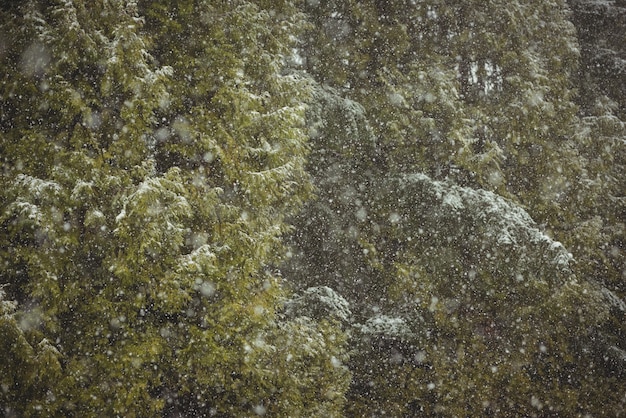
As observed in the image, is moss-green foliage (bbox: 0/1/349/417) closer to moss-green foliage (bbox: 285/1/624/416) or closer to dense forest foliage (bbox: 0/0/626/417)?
dense forest foliage (bbox: 0/0/626/417)

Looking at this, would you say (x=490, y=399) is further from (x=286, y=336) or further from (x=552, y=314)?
(x=286, y=336)

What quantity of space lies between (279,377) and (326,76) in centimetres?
630

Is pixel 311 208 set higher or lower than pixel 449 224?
lower

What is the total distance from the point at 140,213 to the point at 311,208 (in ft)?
18.1

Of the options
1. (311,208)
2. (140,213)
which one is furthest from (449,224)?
(140,213)

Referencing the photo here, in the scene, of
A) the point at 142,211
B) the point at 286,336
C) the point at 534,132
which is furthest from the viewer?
the point at 534,132

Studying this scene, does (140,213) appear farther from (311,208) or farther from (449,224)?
(449,224)

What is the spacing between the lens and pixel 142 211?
5609 mm

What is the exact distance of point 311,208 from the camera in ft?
35.6

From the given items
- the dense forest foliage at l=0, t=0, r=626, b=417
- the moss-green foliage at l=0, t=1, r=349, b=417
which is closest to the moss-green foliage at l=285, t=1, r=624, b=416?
the dense forest foliage at l=0, t=0, r=626, b=417

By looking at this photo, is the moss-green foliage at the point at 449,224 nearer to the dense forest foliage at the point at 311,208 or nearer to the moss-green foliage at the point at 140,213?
the dense forest foliage at the point at 311,208

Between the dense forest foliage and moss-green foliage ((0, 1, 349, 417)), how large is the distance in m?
0.03

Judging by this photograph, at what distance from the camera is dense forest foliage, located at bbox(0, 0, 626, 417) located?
5746 mm

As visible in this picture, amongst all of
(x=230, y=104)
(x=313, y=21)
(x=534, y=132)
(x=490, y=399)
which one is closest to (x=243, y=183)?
(x=230, y=104)
